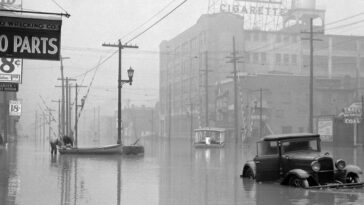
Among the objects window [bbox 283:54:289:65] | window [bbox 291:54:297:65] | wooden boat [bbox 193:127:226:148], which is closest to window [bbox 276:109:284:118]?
window [bbox 283:54:289:65]

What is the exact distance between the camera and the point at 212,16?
10694 centimetres

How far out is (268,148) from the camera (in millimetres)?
17219

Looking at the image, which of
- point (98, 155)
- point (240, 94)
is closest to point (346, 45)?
point (240, 94)

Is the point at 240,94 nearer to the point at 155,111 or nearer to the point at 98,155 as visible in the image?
the point at 98,155

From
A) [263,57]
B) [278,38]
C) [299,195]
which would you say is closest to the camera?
[299,195]

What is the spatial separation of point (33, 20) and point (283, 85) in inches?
3297

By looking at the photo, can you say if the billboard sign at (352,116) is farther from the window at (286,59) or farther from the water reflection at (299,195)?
the window at (286,59)

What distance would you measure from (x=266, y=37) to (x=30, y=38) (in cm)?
10204

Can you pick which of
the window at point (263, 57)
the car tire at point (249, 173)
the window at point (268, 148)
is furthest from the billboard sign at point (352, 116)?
the window at point (263, 57)

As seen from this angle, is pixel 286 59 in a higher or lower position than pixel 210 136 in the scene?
higher

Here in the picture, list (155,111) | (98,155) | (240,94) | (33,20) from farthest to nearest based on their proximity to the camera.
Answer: (155,111), (240,94), (98,155), (33,20)

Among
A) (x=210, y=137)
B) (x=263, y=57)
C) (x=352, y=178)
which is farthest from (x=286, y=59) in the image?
(x=352, y=178)

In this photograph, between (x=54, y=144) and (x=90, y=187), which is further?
(x=54, y=144)

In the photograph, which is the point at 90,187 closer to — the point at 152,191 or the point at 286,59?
the point at 152,191
